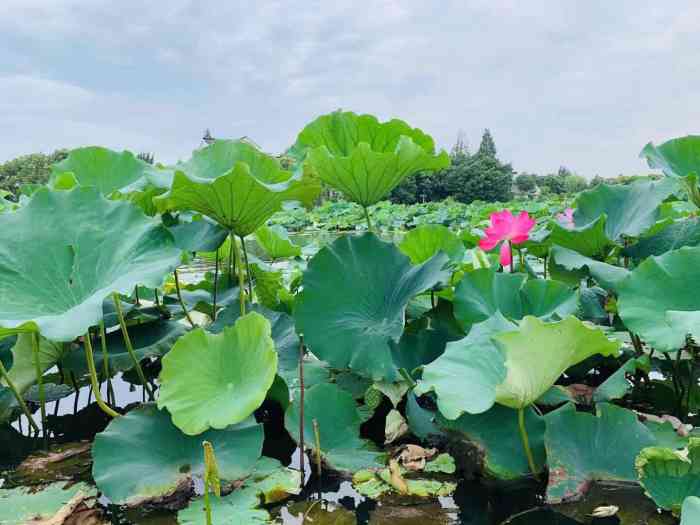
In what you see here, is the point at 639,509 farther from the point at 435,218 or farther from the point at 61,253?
the point at 435,218

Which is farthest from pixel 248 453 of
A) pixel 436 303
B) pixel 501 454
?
pixel 436 303

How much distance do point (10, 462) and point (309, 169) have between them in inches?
32.4

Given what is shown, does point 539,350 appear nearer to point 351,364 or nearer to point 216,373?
point 351,364

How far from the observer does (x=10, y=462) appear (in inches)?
43.9

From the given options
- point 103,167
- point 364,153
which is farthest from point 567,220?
point 103,167

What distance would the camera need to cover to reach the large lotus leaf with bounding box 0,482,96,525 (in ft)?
2.89

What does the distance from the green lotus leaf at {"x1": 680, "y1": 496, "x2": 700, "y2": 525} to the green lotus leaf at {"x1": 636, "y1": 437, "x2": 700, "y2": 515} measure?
0.23 metres

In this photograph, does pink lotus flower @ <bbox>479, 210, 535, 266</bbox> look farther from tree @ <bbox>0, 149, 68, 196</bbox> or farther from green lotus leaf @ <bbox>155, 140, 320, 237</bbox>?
tree @ <bbox>0, 149, 68, 196</bbox>

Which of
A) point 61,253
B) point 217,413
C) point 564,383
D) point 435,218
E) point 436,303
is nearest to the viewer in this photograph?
point 217,413

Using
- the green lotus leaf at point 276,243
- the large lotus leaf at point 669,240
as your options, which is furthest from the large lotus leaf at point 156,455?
the large lotus leaf at point 669,240

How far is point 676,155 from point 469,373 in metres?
0.95

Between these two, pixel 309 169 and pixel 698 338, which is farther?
pixel 309 169

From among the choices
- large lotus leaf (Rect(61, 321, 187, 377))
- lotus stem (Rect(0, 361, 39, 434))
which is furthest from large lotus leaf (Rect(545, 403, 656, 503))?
lotus stem (Rect(0, 361, 39, 434))

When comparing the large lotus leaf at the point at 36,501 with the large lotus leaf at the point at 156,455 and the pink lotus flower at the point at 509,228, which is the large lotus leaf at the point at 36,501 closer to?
the large lotus leaf at the point at 156,455
